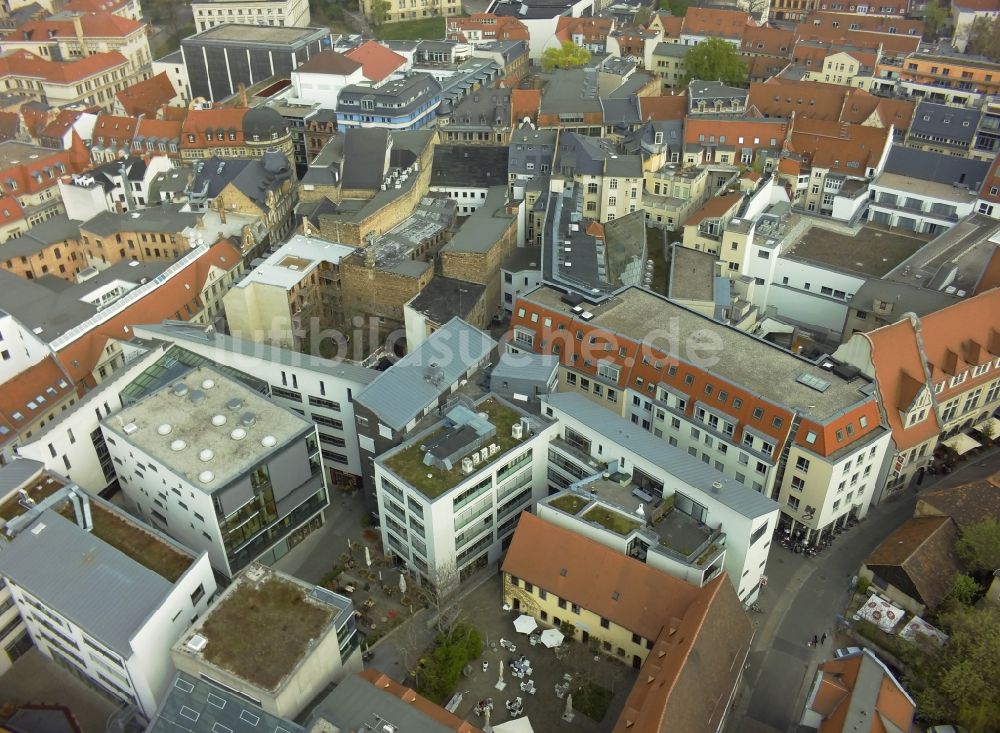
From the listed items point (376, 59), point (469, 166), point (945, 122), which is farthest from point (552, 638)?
point (376, 59)

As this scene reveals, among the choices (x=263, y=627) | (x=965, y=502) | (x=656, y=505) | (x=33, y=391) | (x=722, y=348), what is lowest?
(x=965, y=502)

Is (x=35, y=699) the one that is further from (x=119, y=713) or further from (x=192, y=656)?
(x=192, y=656)

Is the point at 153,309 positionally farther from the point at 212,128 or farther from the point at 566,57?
the point at 566,57

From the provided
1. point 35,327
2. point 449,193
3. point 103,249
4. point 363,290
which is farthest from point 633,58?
point 35,327

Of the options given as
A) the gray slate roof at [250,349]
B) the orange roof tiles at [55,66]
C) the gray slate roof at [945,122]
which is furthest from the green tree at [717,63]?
the orange roof tiles at [55,66]

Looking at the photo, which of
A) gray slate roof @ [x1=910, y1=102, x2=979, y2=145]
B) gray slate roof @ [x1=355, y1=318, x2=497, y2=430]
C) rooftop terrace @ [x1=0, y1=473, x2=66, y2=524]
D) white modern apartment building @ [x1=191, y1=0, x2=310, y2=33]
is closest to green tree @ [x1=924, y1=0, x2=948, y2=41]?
gray slate roof @ [x1=910, y1=102, x2=979, y2=145]
